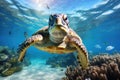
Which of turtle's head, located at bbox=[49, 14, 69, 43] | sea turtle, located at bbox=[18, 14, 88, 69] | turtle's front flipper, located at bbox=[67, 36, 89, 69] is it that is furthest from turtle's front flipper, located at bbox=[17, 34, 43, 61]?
turtle's front flipper, located at bbox=[67, 36, 89, 69]

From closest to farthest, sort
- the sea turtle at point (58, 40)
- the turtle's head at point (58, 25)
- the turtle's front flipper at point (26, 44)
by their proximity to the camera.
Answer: the turtle's head at point (58, 25), the sea turtle at point (58, 40), the turtle's front flipper at point (26, 44)

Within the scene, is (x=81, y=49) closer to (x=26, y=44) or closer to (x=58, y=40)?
(x=58, y=40)

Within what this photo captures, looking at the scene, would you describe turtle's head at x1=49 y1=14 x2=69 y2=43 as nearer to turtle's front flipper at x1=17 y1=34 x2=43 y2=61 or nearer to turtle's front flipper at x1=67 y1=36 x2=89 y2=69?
turtle's front flipper at x1=67 y1=36 x2=89 y2=69

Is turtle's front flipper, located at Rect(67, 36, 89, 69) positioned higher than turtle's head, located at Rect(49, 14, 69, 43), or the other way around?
turtle's head, located at Rect(49, 14, 69, 43)

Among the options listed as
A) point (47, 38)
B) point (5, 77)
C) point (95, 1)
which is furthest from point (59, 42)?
point (95, 1)

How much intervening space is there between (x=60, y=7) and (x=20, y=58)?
56.3 feet

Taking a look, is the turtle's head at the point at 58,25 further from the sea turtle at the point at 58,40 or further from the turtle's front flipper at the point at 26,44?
the turtle's front flipper at the point at 26,44

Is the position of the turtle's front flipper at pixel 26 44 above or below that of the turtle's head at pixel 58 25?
below

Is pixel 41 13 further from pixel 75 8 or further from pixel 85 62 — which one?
pixel 85 62

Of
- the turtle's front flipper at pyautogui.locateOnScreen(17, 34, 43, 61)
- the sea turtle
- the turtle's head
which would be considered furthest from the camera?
the turtle's front flipper at pyautogui.locateOnScreen(17, 34, 43, 61)

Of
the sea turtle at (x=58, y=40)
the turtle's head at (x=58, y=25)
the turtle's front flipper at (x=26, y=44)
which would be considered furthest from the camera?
the turtle's front flipper at (x=26, y=44)

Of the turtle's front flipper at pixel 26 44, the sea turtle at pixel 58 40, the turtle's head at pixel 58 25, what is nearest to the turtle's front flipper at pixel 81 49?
the sea turtle at pixel 58 40

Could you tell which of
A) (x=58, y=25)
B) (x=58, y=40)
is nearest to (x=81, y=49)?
(x=58, y=40)

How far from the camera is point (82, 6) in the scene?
21.0 m
